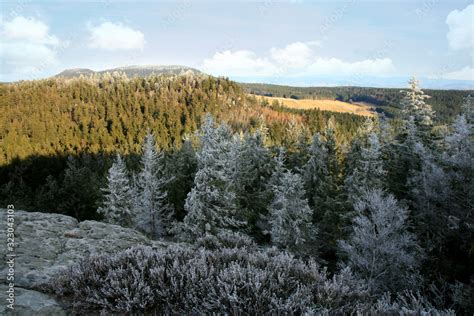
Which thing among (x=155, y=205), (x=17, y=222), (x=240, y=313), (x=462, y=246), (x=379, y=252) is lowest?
(x=155, y=205)

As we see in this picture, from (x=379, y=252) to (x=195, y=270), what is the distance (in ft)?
50.6

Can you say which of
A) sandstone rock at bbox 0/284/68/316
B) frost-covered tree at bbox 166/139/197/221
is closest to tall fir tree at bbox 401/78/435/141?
frost-covered tree at bbox 166/139/197/221

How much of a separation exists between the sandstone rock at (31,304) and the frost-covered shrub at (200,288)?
0.68ft

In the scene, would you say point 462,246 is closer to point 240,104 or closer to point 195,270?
point 195,270

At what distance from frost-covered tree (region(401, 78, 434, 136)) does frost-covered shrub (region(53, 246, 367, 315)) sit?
26.0 meters

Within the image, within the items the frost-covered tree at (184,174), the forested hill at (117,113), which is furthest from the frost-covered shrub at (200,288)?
the forested hill at (117,113)

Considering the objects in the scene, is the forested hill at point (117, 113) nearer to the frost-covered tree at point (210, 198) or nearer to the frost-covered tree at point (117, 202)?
the frost-covered tree at point (117, 202)

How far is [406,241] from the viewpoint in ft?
55.7

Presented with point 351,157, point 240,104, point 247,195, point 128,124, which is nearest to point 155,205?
point 247,195

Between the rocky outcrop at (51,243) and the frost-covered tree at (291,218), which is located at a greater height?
the rocky outcrop at (51,243)

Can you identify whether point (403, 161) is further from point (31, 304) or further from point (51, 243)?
point (31, 304)

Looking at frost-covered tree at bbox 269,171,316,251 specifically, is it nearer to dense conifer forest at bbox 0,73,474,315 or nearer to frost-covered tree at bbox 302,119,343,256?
dense conifer forest at bbox 0,73,474,315

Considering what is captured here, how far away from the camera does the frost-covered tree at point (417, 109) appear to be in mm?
27359

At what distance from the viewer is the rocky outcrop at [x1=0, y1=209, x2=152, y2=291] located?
5762mm
